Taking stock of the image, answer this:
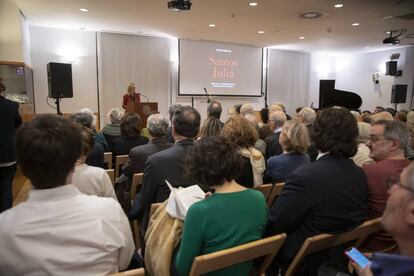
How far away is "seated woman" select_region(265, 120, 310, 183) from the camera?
2539 millimetres

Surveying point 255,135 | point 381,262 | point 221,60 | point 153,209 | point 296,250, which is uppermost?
point 221,60

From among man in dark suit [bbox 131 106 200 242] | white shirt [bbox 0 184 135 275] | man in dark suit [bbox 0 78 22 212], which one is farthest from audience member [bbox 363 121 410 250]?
man in dark suit [bbox 0 78 22 212]

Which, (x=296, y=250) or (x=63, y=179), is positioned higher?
(x=63, y=179)

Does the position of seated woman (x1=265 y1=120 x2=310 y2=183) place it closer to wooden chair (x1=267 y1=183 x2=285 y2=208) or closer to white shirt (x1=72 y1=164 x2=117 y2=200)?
wooden chair (x1=267 y1=183 x2=285 y2=208)

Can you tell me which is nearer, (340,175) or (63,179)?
(63,179)

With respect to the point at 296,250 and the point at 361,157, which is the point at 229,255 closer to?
the point at 296,250

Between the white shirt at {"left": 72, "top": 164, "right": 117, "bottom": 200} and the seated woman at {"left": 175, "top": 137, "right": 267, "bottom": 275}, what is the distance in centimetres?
68

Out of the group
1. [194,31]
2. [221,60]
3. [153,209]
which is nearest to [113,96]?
[194,31]

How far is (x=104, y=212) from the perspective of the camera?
1168 millimetres

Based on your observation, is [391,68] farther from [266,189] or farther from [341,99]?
[266,189]

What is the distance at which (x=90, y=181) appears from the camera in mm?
1938

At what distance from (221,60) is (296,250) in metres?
9.18

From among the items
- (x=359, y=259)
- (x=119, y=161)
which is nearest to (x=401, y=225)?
(x=359, y=259)

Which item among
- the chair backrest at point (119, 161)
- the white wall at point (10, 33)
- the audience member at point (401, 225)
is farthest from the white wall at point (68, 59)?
the audience member at point (401, 225)
